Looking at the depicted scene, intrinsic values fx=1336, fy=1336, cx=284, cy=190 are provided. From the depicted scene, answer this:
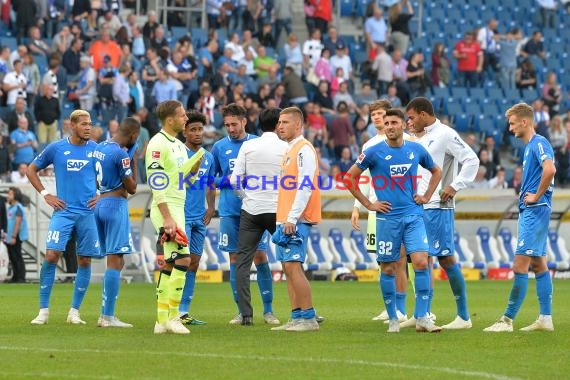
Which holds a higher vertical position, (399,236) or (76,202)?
(76,202)

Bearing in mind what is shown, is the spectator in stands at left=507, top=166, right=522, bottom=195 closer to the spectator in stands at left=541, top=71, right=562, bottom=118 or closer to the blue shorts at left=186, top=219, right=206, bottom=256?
the spectator in stands at left=541, top=71, right=562, bottom=118

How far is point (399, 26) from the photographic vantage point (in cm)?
3659

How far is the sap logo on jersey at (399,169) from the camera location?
1362 centimetres

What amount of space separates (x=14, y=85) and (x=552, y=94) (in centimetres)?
1598

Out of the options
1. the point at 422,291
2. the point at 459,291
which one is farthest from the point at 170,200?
the point at 459,291

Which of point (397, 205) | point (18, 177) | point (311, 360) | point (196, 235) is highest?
point (397, 205)

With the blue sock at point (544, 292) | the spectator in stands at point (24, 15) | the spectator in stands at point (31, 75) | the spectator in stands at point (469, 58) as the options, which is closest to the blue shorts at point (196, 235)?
the blue sock at point (544, 292)

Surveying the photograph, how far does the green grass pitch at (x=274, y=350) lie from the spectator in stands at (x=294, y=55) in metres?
16.5

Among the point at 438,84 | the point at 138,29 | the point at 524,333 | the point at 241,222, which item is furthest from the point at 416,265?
the point at 438,84

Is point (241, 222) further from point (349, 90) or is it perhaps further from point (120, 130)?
point (349, 90)

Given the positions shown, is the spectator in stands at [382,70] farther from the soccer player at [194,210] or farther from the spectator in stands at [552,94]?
the soccer player at [194,210]

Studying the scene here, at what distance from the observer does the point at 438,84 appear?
36.4 meters

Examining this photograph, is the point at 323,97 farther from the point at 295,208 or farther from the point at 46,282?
the point at 295,208

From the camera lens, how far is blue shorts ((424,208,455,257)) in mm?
14391
